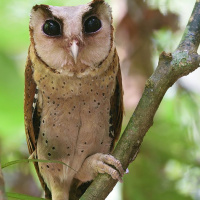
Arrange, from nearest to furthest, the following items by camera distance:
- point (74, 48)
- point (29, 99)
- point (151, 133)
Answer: point (74, 48), point (29, 99), point (151, 133)

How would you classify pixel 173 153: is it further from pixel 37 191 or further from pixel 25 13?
pixel 25 13

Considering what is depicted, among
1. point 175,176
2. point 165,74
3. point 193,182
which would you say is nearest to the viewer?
point 165,74

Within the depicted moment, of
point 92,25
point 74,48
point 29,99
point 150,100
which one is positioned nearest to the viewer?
point 150,100

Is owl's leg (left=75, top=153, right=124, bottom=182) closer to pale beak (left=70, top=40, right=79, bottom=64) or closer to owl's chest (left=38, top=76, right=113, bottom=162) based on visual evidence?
owl's chest (left=38, top=76, right=113, bottom=162)

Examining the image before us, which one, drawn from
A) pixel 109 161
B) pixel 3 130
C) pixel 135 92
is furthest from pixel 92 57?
pixel 3 130

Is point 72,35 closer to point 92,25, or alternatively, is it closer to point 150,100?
point 92,25

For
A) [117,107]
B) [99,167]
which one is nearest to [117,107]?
[117,107]
